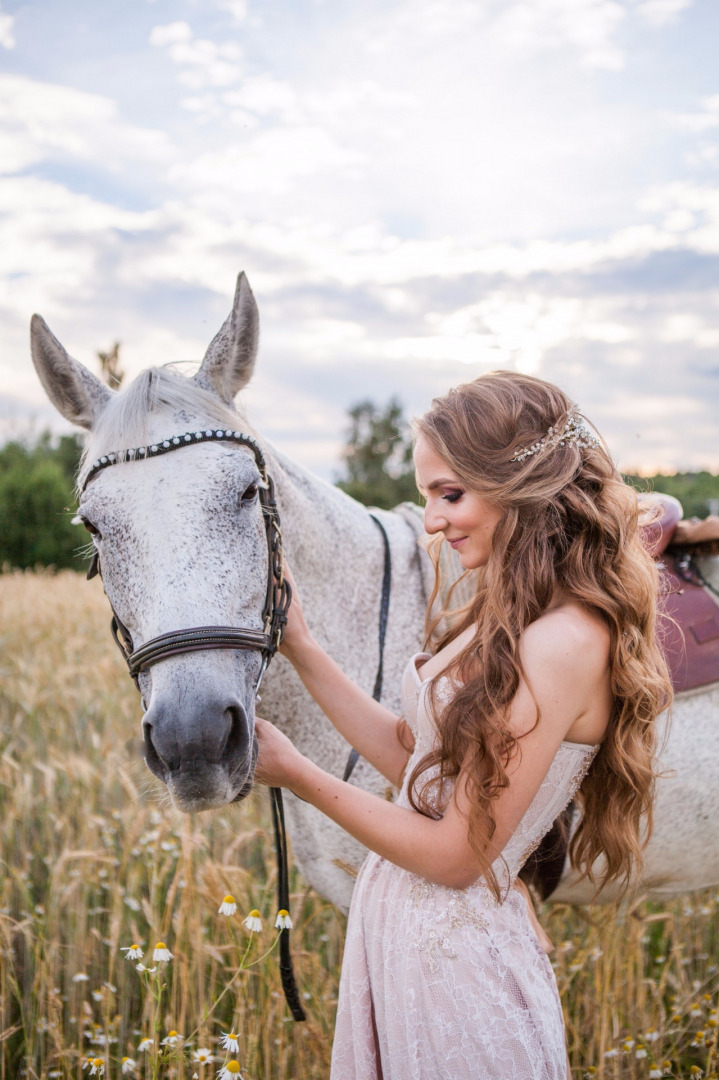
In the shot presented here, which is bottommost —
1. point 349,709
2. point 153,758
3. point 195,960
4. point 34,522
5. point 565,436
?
point 195,960

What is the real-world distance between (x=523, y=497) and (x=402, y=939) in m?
1.15

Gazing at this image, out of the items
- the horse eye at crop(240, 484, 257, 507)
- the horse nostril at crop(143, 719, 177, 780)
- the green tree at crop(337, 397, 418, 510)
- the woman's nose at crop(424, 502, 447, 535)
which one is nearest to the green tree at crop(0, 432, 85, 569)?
the green tree at crop(337, 397, 418, 510)

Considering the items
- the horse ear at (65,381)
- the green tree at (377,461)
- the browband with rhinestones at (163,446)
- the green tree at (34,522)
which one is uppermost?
the green tree at (377,461)

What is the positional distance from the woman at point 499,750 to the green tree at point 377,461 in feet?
97.2

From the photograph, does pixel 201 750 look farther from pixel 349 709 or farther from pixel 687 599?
pixel 687 599

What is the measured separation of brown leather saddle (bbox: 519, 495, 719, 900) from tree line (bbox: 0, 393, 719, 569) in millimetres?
7277

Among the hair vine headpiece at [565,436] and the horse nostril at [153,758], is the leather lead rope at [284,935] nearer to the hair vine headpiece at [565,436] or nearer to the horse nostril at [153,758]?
the horse nostril at [153,758]

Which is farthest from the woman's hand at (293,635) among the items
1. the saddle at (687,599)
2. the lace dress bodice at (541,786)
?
the saddle at (687,599)

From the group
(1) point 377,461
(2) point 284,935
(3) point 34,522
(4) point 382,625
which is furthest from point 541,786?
(1) point 377,461

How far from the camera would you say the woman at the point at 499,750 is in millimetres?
1575

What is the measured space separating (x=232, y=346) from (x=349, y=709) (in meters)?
1.29

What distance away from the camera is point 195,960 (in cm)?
276

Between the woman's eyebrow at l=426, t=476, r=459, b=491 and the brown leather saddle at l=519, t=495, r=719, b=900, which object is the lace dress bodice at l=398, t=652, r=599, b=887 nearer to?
the woman's eyebrow at l=426, t=476, r=459, b=491

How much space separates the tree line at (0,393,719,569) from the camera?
26.9m
